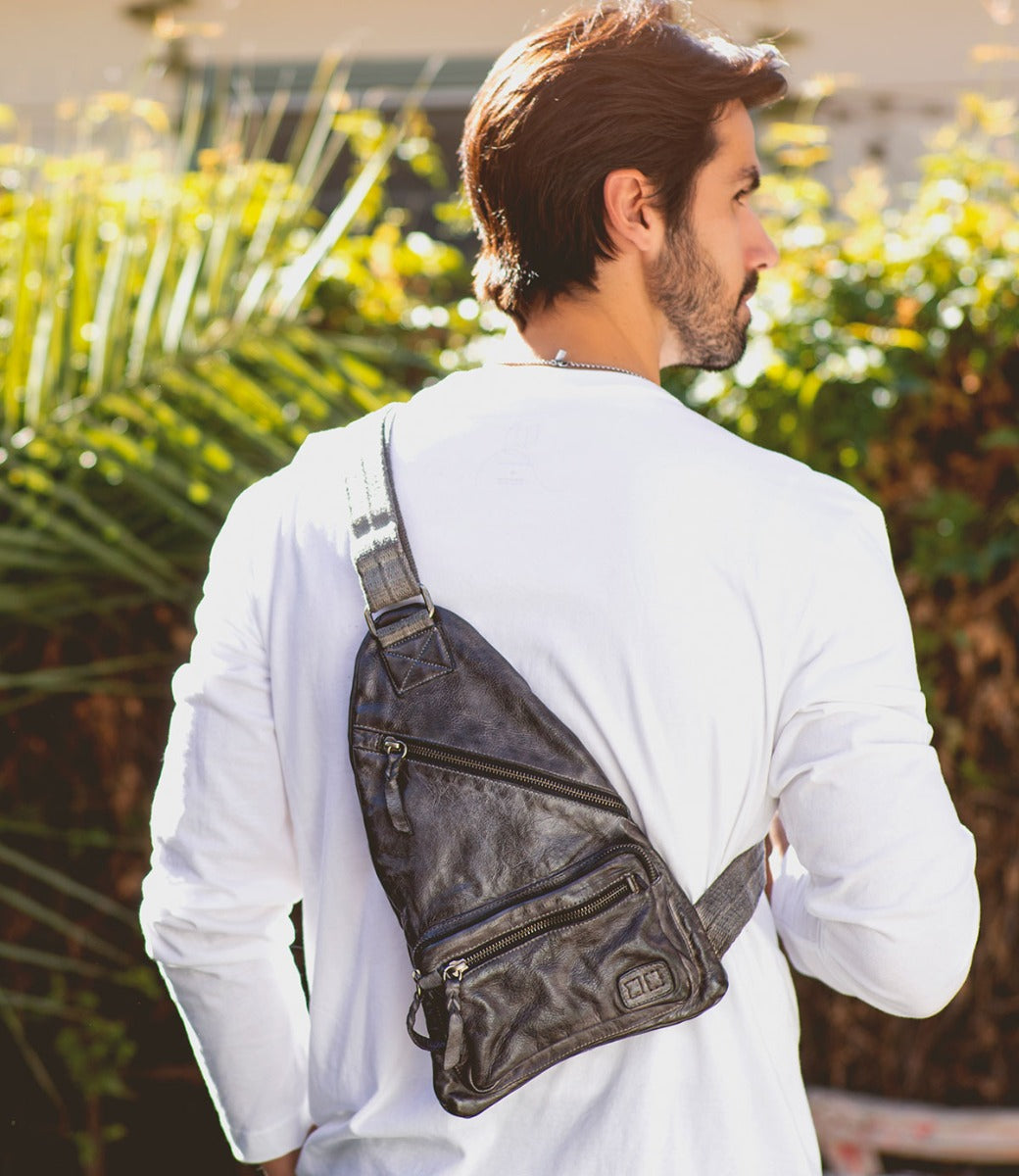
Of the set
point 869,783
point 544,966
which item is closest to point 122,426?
point 544,966

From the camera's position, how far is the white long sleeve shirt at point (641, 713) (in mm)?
1149

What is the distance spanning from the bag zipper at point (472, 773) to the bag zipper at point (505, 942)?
0.07 metres

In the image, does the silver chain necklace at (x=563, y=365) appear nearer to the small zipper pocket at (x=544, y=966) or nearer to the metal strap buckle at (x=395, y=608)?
the metal strap buckle at (x=395, y=608)

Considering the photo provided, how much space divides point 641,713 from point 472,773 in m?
0.17

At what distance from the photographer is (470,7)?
18.5ft

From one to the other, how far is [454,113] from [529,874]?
515 centimetres

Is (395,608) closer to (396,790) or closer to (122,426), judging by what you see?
(396,790)

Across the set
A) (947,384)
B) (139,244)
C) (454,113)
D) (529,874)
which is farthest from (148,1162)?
(454,113)

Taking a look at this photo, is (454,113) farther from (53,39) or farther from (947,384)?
(947,384)

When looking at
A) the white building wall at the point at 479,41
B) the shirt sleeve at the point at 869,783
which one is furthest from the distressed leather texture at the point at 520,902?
the white building wall at the point at 479,41

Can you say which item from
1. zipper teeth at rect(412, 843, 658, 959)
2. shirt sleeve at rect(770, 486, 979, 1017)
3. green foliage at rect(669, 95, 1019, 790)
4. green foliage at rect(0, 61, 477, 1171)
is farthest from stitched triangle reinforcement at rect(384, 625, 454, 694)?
green foliage at rect(669, 95, 1019, 790)

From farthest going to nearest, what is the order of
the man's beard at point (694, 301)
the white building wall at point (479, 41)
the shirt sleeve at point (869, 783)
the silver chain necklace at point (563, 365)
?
the white building wall at point (479, 41), the man's beard at point (694, 301), the silver chain necklace at point (563, 365), the shirt sleeve at point (869, 783)

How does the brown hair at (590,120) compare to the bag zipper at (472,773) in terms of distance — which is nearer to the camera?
the bag zipper at (472,773)

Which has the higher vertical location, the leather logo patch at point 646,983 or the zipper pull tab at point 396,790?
the zipper pull tab at point 396,790
